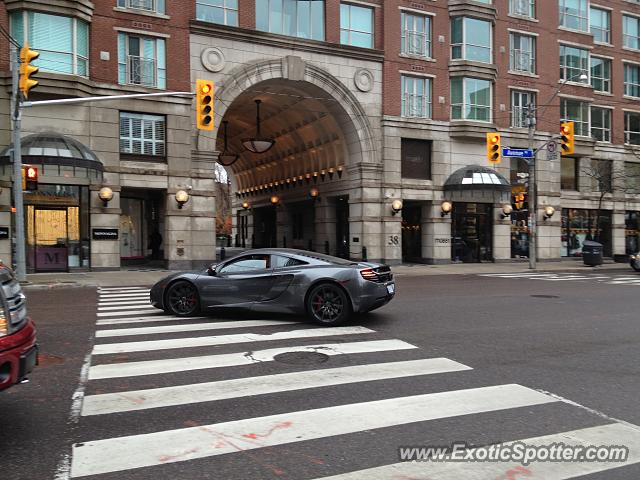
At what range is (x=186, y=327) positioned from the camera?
349 inches

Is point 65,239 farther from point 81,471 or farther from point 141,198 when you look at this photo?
point 81,471

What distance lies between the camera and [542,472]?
3643 mm

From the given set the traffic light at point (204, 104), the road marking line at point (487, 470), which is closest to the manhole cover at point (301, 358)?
Answer: the road marking line at point (487, 470)

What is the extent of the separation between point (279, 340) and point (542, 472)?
15.3ft

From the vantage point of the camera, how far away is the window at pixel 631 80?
1443 inches

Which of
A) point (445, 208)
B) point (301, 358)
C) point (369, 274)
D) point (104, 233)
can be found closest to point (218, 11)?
point (104, 233)

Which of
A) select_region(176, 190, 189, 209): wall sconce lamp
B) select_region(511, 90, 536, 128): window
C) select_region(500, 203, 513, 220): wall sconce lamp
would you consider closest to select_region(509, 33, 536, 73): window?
select_region(511, 90, 536, 128): window

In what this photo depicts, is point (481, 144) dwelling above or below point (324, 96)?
below

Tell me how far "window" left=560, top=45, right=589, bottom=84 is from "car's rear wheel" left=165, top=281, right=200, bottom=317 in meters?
31.3

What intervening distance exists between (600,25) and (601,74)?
3.22m

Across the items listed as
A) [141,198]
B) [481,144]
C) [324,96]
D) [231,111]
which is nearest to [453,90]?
[481,144]

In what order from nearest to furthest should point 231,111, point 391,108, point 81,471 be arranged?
point 81,471 < point 391,108 < point 231,111

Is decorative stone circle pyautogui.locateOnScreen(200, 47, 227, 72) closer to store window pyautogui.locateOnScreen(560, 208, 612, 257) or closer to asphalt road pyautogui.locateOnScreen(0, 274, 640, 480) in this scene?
asphalt road pyautogui.locateOnScreen(0, 274, 640, 480)

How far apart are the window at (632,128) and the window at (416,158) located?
1655 centimetres
